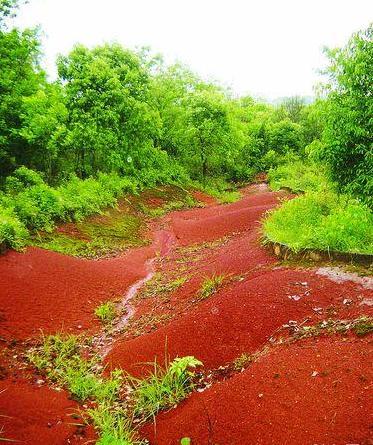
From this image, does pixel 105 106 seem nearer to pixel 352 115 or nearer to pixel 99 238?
pixel 99 238

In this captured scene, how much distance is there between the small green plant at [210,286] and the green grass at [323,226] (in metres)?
1.95

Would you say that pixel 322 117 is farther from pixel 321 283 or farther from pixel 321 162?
pixel 321 283

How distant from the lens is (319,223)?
35.6ft

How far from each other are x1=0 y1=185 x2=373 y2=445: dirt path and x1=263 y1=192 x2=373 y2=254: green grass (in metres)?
0.83

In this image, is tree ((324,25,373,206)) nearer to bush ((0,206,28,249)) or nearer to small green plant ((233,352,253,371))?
small green plant ((233,352,253,371))

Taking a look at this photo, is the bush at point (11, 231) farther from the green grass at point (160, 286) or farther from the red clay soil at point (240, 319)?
the red clay soil at point (240, 319)

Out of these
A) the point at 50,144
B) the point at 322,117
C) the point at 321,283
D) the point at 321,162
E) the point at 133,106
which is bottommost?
the point at 321,283

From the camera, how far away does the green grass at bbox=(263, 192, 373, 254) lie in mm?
8758

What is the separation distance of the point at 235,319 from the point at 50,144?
45.7 ft

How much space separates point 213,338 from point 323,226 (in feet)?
16.4

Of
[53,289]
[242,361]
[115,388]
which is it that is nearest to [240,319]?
[242,361]

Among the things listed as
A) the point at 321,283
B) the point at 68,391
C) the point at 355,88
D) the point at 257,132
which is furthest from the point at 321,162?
the point at 257,132

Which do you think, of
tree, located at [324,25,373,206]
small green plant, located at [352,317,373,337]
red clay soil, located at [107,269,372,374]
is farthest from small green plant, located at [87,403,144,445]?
tree, located at [324,25,373,206]

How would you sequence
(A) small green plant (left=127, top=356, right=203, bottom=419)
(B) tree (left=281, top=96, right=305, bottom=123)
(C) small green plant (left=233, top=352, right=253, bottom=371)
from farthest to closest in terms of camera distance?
(B) tree (left=281, top=96, right=305, bottom=123) < (C) small green plant (left=233, top=352, right=253, bottom=371) < (A) small green plant (left=127, top=356, right=203, bottom=419)
